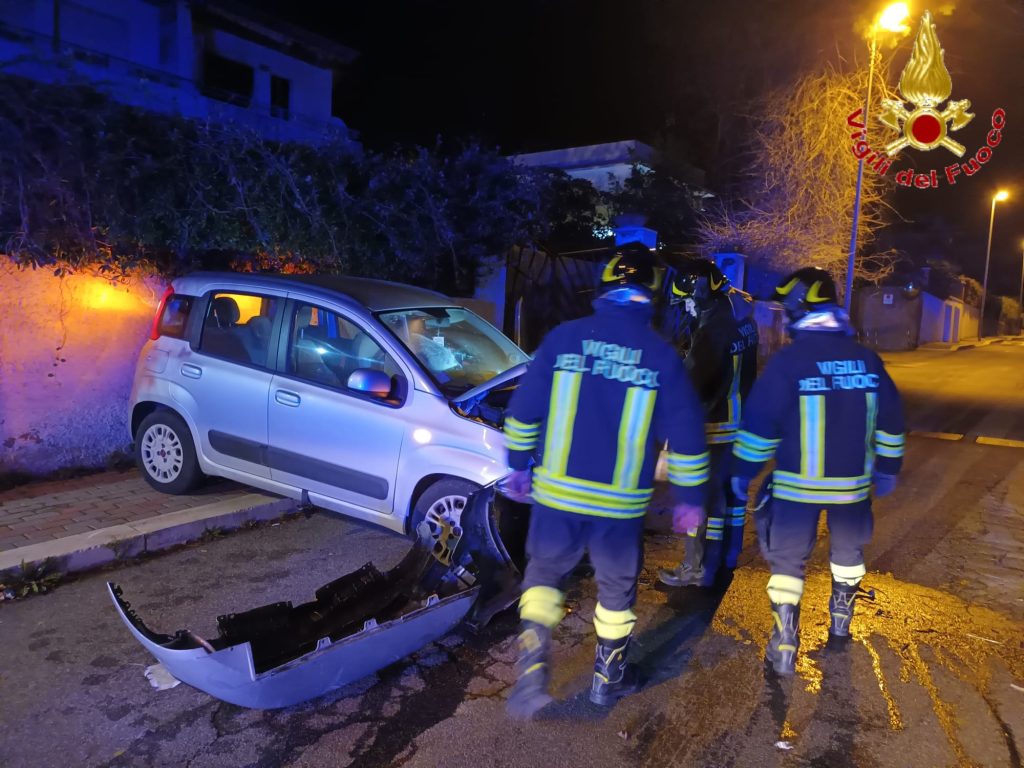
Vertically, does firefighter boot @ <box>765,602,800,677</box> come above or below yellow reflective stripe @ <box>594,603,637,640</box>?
below

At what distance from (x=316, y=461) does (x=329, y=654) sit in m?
2.02

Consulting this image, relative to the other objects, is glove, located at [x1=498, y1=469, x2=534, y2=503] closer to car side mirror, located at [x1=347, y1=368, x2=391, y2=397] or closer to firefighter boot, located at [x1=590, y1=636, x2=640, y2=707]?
firefighter boot, located at [x1=590, y1=636, x2=640, y2=707]

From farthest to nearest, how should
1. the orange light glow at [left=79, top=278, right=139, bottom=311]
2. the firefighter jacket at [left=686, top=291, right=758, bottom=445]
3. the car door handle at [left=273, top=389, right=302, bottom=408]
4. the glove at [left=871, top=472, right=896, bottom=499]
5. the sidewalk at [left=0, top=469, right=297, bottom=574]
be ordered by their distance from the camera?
the orange light glow at [left=79, top=278, right=139, bottom=311] < the car door handle at [left=273, top=389, right=302, bottom=408] < the sidewalk at [left=0, top=469, right=297, bottom=574] < the firefighter jacket at [left=686, top=291, right=758, bottom=445] < the glove at [left=871, top=472, right=896, bottom=499]

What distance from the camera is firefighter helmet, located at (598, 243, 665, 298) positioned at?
10.4 ft

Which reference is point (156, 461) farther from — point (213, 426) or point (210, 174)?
point (210, 174)

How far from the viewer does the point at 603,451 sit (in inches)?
121

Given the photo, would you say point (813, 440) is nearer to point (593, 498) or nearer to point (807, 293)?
point (807, 293)

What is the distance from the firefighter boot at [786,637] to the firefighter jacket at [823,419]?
548 mm

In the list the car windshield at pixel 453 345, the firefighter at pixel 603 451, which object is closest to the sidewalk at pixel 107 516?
the car windshield at pixel 453 345

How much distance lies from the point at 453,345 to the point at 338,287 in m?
0.95

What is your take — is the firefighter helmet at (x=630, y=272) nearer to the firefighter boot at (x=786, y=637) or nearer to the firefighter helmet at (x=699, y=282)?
the firefighter helmet at (x=699, y=282)

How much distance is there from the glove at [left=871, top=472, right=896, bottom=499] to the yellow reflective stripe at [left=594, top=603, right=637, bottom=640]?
4.85ft

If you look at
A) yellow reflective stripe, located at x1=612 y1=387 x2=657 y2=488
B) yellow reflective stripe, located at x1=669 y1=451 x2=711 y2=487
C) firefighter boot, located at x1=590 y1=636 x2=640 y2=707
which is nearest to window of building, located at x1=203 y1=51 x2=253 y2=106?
yellow reflective stripe, located at x1=612 y1=387 x2=657 y2=488

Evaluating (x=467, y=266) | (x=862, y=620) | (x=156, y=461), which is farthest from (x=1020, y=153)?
(x=156, y=461)
